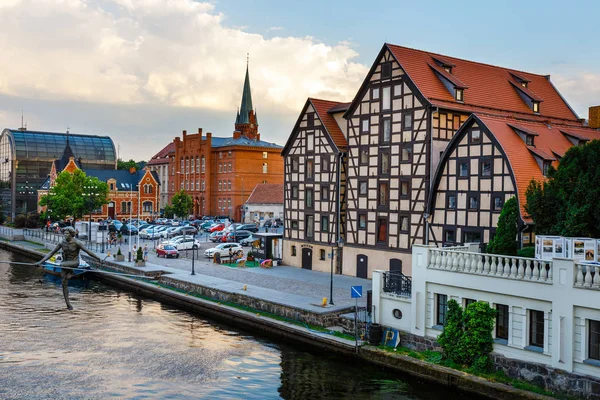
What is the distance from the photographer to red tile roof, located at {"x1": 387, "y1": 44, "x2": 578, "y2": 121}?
41.1m

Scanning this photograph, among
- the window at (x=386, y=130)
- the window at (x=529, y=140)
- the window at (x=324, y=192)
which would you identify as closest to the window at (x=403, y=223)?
the window at (x=386, y=130)

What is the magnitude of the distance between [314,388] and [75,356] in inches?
436

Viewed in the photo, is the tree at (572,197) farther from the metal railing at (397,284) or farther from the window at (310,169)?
the window at (310,169)

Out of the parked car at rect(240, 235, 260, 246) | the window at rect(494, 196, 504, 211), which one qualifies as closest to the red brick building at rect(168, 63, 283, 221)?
the parked car at rect(240, 235, 260, 246)

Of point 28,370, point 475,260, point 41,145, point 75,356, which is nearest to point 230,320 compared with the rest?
point 75,356

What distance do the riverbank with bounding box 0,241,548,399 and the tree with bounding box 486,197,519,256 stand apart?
8.76m

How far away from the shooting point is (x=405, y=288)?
1107 inches

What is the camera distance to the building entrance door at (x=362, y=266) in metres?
43.9

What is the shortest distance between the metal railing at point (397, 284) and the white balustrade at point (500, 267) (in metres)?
2.03

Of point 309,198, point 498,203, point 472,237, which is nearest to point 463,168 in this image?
point 498,203

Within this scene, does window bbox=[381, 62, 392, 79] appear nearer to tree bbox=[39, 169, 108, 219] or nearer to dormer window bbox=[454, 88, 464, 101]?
dormer window bbox=[454, 88, 464, 101]

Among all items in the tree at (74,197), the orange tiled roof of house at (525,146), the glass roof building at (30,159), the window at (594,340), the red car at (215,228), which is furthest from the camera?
the glass roof building at (30,159)

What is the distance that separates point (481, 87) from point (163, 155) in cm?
10671

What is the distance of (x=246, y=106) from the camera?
132375 mm
